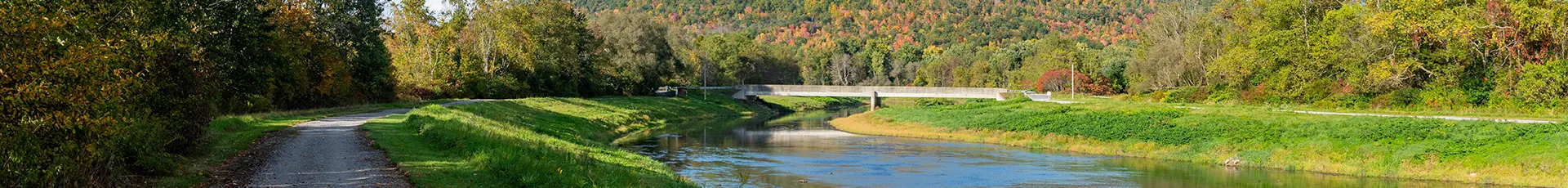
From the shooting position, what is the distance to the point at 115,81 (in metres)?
13.9

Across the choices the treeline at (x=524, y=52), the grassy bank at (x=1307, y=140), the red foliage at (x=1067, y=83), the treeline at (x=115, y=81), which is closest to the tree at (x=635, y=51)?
the treeline at (x=524, y=52)

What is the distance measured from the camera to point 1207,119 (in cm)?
4459

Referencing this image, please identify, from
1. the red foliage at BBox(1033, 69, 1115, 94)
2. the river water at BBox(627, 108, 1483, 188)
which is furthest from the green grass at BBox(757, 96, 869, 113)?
the river water at BBox(627, 108, 1483, 188)

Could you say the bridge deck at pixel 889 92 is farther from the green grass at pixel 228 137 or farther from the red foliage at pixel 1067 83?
the green grass at pixel 228 137

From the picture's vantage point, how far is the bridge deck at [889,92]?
102875 millimetres

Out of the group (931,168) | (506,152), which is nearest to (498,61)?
(931,168)

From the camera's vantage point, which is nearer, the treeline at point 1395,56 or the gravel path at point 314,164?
the gravel path at point 314,164

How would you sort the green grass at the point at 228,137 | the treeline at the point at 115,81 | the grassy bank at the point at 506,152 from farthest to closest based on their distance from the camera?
the grassy bank at the point at 506,152 → the green grass at the point at 228,137 → the treeline at the point at 115,81

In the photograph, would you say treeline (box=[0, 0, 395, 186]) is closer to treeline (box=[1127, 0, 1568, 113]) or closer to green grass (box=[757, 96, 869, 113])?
treeline (box=[1127, 0, 1568, 113])

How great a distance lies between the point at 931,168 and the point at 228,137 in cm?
1855

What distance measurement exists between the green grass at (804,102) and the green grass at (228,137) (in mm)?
64388

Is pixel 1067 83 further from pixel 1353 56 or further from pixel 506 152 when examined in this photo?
pixel 506 152

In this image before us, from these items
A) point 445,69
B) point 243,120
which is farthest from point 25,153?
point 445,69

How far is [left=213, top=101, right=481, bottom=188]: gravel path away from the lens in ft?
63.9
